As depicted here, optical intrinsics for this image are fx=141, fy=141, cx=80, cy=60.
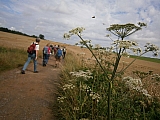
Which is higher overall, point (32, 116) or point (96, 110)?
point (96, 110)

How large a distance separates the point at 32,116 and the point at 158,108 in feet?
14.5

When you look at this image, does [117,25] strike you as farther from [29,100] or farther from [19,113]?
[29,100]

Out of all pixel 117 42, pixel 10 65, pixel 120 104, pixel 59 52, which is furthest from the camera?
pixel 59 52

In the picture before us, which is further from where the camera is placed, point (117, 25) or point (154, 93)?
point (154, 93)

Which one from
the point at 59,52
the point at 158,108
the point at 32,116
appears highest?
the point at 59,52

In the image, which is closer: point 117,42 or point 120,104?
point 117,42

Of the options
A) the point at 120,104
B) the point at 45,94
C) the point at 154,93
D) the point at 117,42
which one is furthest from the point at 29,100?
the point at 154,93

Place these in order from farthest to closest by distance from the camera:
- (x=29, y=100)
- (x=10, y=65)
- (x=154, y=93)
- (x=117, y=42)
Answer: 1. (x=10, y=65)
2. (x=154, y=93)
3. (x=29, y=100)
4. (x=117, y=42)

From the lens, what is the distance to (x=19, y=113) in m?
4.75

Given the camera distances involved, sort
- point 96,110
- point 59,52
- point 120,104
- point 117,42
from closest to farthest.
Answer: point 117,42, point 96,110, point 120,104, point 59,52

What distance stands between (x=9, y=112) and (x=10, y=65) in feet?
22.4

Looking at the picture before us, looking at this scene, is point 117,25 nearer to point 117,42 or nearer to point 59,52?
point 117,42

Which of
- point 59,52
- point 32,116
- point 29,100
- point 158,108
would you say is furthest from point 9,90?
point 59,52

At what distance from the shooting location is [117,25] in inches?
128
